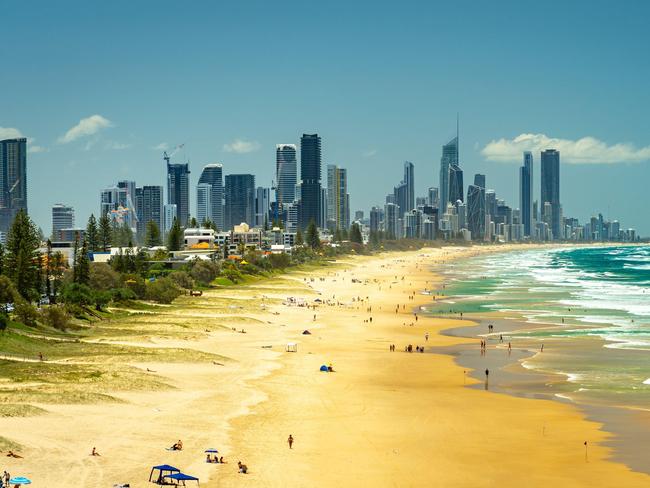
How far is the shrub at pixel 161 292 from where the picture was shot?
302ft

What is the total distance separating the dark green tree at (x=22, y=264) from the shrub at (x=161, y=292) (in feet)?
41.4

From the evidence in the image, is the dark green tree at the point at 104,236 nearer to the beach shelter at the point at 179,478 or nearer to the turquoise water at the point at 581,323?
the turquoise water at the point at 581,323

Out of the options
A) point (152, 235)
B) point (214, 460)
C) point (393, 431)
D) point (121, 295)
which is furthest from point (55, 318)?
point (152, 235)

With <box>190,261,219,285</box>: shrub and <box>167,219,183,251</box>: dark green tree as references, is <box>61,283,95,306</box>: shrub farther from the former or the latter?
<box>167,219,183,251</box>: dark green tree

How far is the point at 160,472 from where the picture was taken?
28.9m

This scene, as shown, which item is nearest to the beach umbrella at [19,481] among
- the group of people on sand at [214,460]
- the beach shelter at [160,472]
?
the beach shelter at [160,472]

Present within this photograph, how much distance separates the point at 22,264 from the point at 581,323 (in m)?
53.3

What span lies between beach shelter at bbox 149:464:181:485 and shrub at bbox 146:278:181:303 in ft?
209

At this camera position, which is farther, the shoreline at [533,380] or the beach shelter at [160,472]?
the shoreline at [533,380]

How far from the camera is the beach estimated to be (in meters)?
30.8

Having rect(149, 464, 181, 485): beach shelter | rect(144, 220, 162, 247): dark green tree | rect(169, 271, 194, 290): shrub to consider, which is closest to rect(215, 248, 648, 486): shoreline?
rect(149, 464, 181, 485): beach shelter

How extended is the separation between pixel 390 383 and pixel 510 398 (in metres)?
7.81

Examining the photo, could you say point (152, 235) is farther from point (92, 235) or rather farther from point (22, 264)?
point (22, 264)

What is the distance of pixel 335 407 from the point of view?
43094 millimetres
